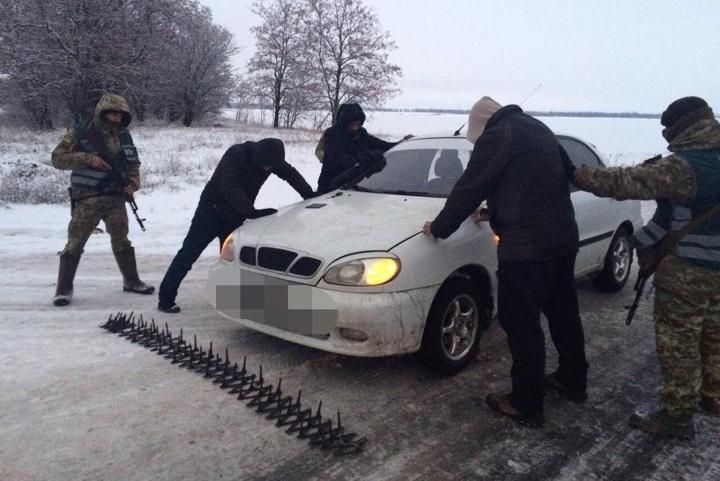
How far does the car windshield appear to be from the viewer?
425 centimetres

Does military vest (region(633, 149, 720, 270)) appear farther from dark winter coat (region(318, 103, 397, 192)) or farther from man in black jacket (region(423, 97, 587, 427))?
dark winter coat (region(318, 103, 397, 192))

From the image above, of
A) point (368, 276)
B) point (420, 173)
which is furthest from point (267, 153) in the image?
point (368, 276)

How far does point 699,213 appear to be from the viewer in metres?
2.87

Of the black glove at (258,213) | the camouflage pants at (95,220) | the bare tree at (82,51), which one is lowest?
the camouflage pants at (95,220)

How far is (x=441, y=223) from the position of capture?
3203mm

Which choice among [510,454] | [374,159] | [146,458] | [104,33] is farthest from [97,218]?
[104,33]

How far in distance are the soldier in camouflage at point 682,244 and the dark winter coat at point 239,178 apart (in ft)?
8.16

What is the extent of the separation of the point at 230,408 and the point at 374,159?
8.61 ft

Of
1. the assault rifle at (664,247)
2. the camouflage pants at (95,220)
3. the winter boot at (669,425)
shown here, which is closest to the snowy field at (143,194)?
the camouflage pants at (95,220)

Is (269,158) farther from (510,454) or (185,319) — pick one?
→ (510,454)

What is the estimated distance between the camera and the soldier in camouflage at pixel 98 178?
4875mm

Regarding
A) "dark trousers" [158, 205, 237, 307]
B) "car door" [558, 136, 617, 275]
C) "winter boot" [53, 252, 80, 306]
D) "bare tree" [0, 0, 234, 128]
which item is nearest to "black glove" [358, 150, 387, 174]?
"dark trousers" [158, 205, 237, 307]

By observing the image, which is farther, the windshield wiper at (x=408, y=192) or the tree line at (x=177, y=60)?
the tree line at (x=177, y=60)

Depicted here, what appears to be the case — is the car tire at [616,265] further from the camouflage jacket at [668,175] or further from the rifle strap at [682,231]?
the camouflage jacket at [668,175]
